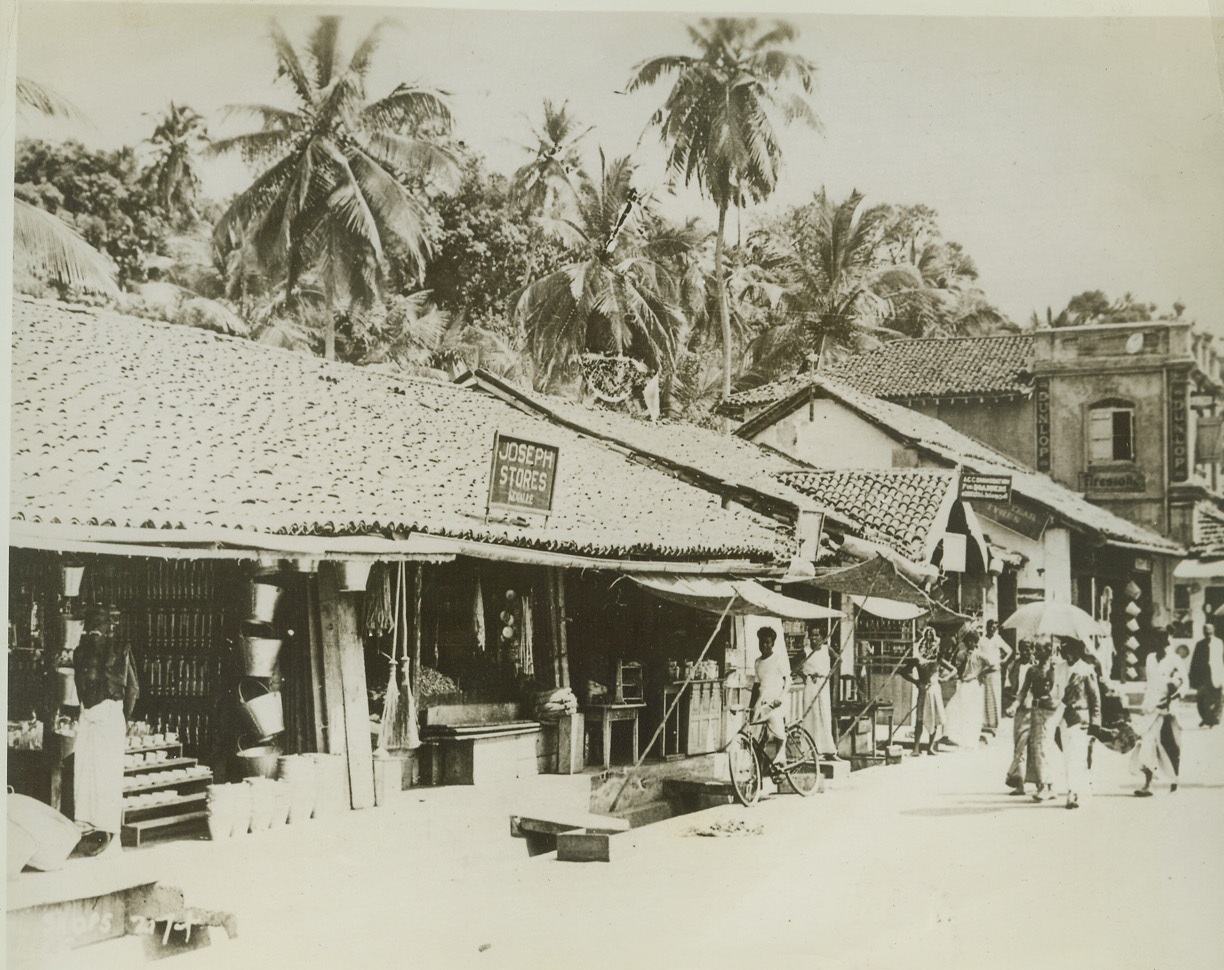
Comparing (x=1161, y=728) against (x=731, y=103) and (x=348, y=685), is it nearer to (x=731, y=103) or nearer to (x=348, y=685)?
(x=731, y=103)

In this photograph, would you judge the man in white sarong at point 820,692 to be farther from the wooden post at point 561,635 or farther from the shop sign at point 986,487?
the wooden post at point 561,635

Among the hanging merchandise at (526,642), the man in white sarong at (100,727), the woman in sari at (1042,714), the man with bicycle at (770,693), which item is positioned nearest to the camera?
the man in white sarong at (100,727)

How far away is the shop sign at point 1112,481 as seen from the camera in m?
5.83

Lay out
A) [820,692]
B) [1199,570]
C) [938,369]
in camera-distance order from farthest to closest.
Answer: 1. [820,692]
2. [938,369]
3. [1199,570]

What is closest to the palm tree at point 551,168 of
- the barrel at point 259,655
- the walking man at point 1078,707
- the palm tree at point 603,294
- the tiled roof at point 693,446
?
the palm tree at point 603,294

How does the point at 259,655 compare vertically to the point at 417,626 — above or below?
below

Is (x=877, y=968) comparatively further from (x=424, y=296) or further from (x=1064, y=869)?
(x=424, y=296)

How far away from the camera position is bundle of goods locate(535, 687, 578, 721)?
624cm

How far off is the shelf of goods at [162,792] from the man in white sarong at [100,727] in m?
0.05

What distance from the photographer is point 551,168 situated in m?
5.37

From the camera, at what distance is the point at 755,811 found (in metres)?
6.11

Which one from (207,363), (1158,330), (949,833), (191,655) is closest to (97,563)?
(191,655)

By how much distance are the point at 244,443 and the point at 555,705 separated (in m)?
2.17

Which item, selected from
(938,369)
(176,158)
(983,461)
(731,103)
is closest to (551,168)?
(731,103)
